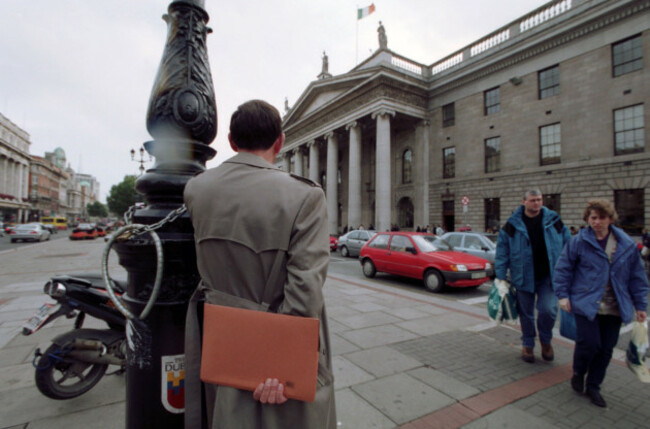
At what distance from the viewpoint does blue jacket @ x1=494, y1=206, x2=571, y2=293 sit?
12.7ft

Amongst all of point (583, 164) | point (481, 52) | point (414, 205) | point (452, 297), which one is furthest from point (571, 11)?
point (452, 297)

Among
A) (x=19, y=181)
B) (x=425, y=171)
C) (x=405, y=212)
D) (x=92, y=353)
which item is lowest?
(x=92, y=353)

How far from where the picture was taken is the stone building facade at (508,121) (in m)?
16.4

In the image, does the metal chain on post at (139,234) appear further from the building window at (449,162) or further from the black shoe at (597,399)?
the building window at (449,162)

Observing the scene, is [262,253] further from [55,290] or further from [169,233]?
[55,290]

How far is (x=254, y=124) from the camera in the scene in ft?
4.58

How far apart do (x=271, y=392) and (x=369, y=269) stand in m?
9.73

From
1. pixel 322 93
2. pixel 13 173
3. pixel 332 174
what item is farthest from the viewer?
pixel 13 173

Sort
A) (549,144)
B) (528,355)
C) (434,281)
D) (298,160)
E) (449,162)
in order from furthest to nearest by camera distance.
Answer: (298,160) → (449,162) → (549,144) → (434,281) → (528,355)

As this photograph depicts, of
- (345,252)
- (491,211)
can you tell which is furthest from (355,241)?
(491,211)

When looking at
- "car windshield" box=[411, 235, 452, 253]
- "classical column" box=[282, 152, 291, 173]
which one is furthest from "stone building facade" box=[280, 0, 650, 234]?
"car windshield" box=[411, 235, 452, 253]

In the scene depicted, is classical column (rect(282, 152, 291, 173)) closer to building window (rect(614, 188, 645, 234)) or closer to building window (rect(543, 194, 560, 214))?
building window (rect(543, 194, 560, 214))

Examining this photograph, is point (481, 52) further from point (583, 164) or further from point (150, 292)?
point (150, 292)

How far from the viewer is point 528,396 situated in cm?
310
